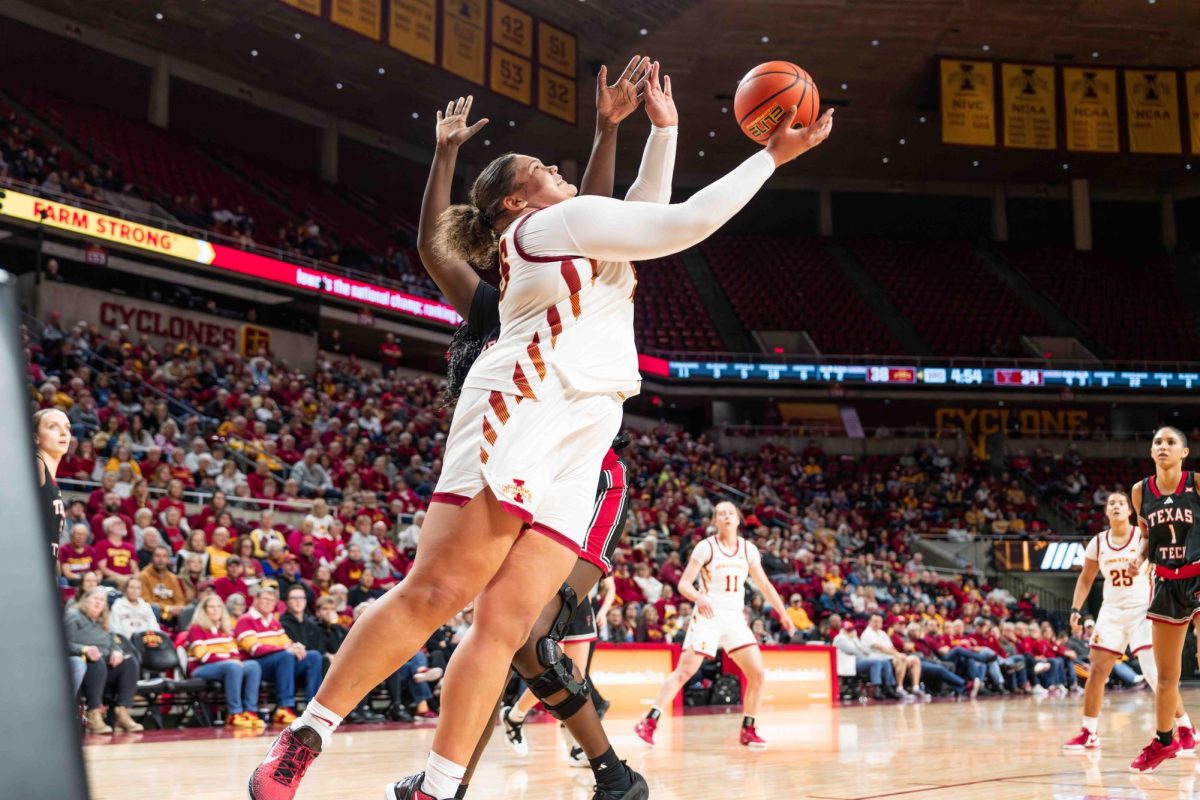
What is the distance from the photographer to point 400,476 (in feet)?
54.9

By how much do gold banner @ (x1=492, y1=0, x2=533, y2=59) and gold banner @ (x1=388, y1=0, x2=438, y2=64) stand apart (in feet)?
5.09

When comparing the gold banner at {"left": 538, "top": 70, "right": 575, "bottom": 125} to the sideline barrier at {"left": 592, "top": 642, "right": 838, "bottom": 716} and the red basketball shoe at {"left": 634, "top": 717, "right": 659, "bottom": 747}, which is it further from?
the red basketball shoe at {"left": 634, "top": 717, "right": 659, "bottom": 747}

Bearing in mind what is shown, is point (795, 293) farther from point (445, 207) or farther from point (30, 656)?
point (30, 656)

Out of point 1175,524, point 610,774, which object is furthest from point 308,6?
point 610,774

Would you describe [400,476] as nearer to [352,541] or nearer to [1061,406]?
[352,541]

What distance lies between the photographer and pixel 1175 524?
6605 mm

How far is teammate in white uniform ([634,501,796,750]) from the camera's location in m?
8.58

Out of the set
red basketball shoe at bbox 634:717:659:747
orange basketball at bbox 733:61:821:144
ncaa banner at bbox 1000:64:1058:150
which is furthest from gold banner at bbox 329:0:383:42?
orange basketball at bbox 733:61:821:144

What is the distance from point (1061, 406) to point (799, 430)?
26.9 ft

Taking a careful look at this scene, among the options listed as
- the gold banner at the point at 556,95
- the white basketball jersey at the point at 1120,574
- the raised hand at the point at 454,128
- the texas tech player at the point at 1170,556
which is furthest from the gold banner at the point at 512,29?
the raised hand at the point at 454,128

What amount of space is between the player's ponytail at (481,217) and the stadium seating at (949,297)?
2968 cm

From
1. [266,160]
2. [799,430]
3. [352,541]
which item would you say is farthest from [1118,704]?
[266,160]

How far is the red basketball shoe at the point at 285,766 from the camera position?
2.75 metres

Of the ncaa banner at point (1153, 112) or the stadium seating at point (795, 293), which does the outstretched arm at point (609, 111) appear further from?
the stadium seating at point (795, 293)
